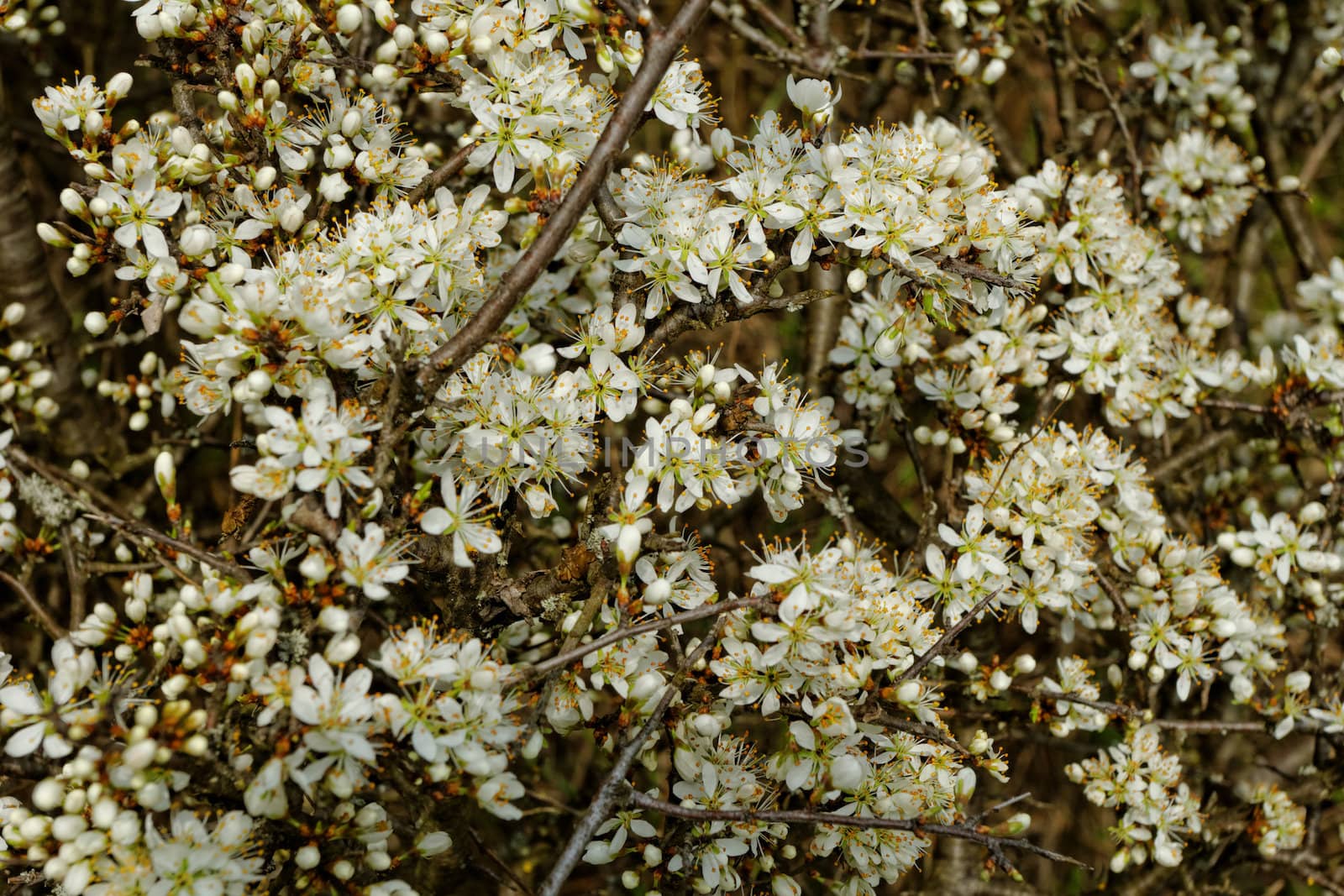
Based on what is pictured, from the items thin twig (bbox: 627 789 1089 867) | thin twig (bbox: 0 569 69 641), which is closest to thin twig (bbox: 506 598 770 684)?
thin twig (bbox: 627 789 1089 867)

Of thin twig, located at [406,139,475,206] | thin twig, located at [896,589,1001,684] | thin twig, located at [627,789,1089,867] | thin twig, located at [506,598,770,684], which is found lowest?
thin twig, located at [627,789,1089,867]

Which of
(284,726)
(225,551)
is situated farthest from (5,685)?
(284,726)

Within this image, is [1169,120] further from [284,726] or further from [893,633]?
[284,726]

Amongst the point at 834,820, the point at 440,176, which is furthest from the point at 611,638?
the point at 440,176

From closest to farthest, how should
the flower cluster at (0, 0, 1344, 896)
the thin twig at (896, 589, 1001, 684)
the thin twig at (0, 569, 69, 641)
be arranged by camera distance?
1. the flower cluster at (0, 0, 1344, 896)
2. the thin twig at (896, 589, 1001, 684)
3. the thin twig at (0, 569, 69, 641)

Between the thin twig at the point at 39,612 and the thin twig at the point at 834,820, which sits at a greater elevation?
the thin twig at the point at 39,612

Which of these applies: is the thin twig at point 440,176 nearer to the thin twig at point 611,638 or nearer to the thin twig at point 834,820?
the thin twig at point 611,638

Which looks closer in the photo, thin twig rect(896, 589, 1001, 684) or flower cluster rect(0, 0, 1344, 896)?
flower cluster rect(0, 0, 1344, 896)

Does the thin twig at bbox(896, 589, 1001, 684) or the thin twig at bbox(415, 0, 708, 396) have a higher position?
the thin twig at bbox(415, 0, 708, 396)

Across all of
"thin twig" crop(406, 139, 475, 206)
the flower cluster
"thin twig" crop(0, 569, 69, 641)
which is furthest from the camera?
"thin twig" crop(0, 569, 69, 641)

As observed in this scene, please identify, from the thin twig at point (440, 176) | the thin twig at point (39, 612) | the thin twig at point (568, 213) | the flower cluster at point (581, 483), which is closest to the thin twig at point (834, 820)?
the flower cluster at point (581, 483)

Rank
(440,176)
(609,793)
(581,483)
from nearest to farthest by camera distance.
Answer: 1. (609,793)
2. (581,483)
3. (440,176)

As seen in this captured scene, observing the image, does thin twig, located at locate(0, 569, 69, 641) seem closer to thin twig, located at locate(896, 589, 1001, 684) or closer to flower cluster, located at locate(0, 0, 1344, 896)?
flower cluster, located at locate(0, 0, 1344, 896)

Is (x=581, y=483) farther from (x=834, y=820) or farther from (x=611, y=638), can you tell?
(x=834, y=820)
